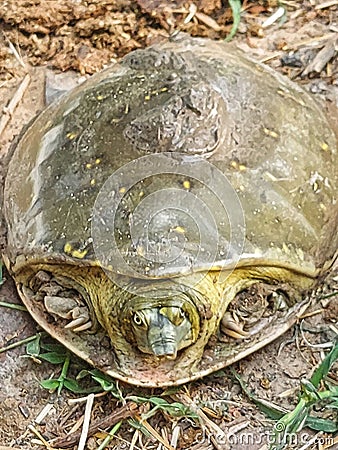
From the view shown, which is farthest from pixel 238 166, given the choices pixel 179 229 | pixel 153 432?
pixel 153 432

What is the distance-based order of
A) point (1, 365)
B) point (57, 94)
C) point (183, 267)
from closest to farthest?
1. point (183, 267)
2. point (1, 365)
3. point (57, 94)

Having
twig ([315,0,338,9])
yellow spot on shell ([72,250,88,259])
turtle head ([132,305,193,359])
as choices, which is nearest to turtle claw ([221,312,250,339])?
turtle head ([132,305,193,359])

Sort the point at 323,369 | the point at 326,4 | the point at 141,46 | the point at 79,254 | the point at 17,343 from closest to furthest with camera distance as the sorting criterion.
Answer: the point at 323,369 < the point at 79,254 < the point at 17,343 < the point at 141,46 < the point at 326,4

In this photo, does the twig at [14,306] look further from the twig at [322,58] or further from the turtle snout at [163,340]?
the twig at [322,58]

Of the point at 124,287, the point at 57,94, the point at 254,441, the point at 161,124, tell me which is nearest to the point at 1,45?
the point at 57,94

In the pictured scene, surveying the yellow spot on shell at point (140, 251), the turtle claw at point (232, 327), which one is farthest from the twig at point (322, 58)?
the yellow spot on shell at point (140, 251)

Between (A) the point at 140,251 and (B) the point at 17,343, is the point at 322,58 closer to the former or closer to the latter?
(A) the point at 140,251

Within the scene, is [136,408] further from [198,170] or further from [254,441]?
[198,170]
